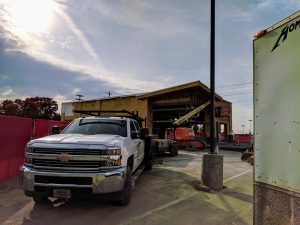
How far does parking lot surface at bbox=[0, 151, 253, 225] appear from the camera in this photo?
5.58 metres

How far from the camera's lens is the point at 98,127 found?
765 cm

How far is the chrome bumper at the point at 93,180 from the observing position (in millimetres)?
5477

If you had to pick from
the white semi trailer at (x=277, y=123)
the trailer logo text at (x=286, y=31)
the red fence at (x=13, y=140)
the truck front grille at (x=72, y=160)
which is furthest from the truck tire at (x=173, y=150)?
the trailer logo text at (x=286, y=31)

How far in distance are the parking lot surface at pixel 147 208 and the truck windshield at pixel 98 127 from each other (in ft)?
5.59

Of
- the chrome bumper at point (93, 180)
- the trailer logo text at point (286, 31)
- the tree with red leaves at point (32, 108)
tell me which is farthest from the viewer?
the tree with red leaves at point (32, 108)

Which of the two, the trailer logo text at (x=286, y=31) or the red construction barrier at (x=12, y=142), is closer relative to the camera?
the trailer logo text at (x=286, y=31)

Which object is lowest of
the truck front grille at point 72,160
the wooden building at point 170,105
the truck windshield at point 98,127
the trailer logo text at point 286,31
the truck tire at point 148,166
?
the truck tire at point 148,166

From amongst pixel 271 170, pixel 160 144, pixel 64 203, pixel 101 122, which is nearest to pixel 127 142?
pixel 101 122

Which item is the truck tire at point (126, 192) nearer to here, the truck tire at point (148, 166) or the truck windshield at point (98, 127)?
the truck windshield at point (98, 127)

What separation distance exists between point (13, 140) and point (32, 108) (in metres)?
52.4

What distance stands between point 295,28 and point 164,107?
95.9 feet

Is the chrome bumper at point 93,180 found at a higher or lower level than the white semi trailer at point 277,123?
lower

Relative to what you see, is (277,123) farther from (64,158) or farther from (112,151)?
(64,158)

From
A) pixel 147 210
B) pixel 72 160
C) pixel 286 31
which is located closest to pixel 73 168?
pixel 72 160
